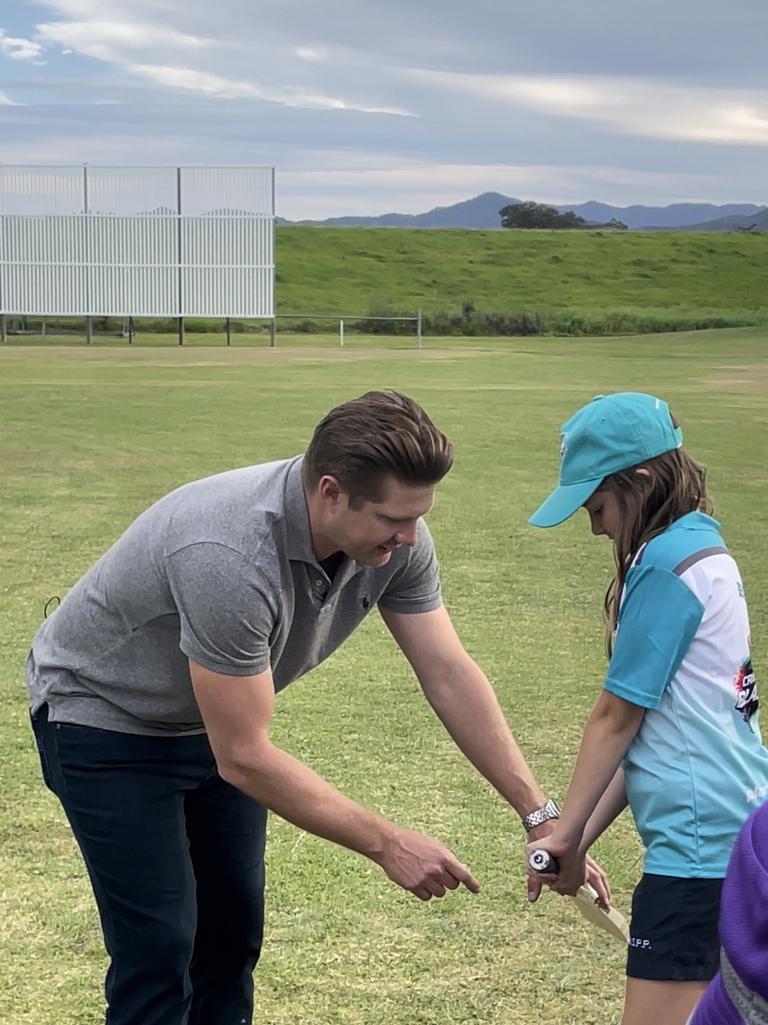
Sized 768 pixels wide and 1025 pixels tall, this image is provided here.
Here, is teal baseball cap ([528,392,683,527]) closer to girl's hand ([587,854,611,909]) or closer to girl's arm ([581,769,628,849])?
girl's arm ([581,769,628,849])

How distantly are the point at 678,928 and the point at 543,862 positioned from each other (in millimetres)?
415

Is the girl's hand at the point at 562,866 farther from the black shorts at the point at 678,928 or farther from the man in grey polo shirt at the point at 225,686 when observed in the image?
the black shorts at the point at 678,928

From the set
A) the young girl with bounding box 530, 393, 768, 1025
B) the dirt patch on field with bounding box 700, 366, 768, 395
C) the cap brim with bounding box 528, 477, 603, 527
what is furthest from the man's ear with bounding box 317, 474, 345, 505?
the dirt patch on field with bounding box 700, 366, 768, 395

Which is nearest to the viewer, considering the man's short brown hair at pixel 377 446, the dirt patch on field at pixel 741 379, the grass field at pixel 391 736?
the man's short brown hair at pixel 377 446

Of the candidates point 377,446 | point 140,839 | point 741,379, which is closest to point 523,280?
point 741,379

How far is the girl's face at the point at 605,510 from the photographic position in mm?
3229

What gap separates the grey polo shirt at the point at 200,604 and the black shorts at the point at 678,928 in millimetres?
928

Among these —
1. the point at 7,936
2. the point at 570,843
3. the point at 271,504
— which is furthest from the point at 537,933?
the point at 271,504

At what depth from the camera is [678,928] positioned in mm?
2982

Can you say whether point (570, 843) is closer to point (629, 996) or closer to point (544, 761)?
point (629, 996)

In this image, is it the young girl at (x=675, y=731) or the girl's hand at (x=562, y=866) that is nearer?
the young girl at (x=675, y=731)

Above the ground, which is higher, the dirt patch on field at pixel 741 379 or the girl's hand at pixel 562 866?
the girl's hand at pixel 562 866

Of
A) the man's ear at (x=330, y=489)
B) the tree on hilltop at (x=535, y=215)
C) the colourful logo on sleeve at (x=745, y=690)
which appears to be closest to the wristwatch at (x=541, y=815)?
the colourful logo on sleeve at (x=745, y=690)

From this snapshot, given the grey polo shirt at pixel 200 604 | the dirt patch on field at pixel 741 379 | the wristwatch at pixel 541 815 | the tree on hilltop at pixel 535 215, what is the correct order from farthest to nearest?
1. the tree on hilltop at pixel 535 215
2. the dirt patch on field at pixel 741 379
3. the wristwatch at pixel 541 815
4. the grey polo shirt at pixel 200 604
